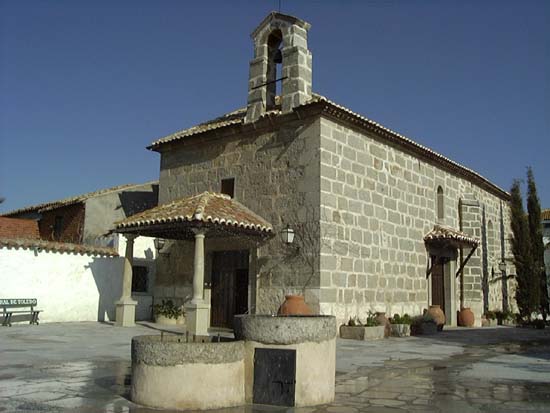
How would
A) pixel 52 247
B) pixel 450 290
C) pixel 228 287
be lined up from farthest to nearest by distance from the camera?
pixel 450 290
pixel 52 247
pixel 228 287

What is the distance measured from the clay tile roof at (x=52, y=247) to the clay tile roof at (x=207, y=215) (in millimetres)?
2785

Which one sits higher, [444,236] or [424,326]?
[444,236]

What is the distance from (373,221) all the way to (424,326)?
3.18m

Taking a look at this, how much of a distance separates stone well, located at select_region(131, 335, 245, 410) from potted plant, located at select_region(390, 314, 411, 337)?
9.10 m

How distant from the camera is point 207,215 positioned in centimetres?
1233

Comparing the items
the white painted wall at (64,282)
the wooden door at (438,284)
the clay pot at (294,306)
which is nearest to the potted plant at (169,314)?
the white painted wall at (64,282)

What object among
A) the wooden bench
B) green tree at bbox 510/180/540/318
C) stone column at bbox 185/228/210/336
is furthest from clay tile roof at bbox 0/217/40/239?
green tree at bbox 510/180/540/318

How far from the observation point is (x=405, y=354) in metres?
9.73

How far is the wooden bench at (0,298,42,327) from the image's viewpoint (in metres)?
14.0

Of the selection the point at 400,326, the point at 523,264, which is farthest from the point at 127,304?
the point at 523,264

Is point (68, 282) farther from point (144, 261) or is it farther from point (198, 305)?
point (198, 305)

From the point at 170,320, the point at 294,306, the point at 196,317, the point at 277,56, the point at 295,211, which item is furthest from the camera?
the point at 170,320

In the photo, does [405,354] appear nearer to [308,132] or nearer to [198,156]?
[308,132]

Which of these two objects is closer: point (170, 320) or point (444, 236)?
point (170, 320)
